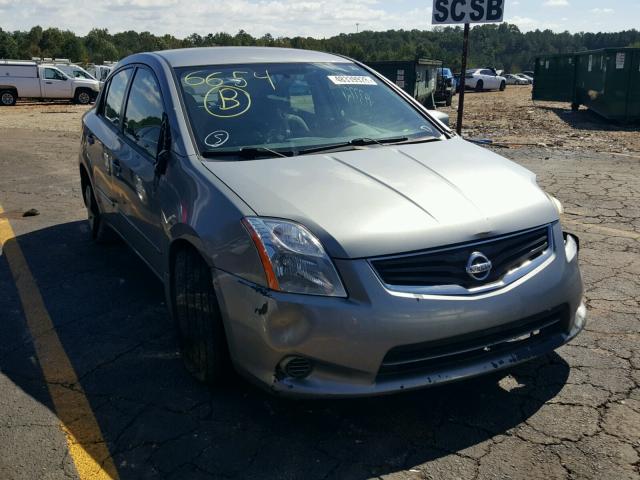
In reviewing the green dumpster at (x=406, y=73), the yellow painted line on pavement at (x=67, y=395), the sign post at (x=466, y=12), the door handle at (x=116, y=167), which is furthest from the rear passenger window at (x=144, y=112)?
the green dumpster at (x=406, y=73)

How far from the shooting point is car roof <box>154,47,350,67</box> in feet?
12.9

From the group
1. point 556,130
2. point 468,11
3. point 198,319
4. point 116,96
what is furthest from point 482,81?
point 198,319

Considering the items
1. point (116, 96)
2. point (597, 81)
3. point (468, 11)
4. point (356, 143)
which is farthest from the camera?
point (597, 81)

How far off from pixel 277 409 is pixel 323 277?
33.3 inches

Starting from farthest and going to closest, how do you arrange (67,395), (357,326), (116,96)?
(116,96) < (67,395) < (357,326)

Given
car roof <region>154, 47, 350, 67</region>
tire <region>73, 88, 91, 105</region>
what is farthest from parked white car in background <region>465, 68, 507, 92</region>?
car roof <region>154, 47, 350, 67</region>

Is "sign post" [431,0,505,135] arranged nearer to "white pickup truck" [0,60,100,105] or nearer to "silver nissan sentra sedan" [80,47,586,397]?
"silver nissan sentra sedan" [80,47,586,397]

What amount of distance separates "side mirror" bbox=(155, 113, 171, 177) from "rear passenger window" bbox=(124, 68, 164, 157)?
75 mm

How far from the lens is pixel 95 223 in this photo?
5.67 m

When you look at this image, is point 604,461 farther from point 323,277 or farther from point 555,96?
point 555,96

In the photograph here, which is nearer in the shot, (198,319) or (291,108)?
(198,319)

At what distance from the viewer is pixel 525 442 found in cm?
272

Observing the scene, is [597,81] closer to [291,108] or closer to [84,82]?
[291,108]

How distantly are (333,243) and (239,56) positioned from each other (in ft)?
6.69
